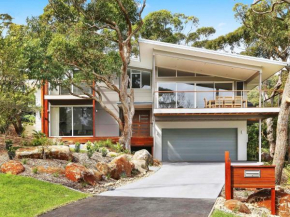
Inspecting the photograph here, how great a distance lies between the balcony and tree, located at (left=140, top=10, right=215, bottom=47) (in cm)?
1233

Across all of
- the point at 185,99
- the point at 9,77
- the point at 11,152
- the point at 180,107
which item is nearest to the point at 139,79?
the point at 185,99

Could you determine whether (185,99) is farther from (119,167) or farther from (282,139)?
(119,167)

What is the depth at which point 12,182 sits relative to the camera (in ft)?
28.8

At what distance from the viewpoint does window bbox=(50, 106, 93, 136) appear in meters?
22.2

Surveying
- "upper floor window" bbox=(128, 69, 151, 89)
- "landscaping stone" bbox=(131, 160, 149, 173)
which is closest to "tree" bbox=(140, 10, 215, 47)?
"upper floor window" bbox=(128, 69, 151, 89)

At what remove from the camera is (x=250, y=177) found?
8.62 m

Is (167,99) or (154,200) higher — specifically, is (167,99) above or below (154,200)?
above

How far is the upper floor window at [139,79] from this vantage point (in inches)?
896

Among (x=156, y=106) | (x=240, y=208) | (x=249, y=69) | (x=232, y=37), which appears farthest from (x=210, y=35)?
(x=240, y=208)

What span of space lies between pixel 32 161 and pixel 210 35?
27799 millimetres

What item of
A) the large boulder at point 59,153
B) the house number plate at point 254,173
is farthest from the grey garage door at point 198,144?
the house number plate at point 254,173

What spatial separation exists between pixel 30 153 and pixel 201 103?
11468mm

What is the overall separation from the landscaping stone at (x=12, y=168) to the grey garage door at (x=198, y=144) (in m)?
11.7

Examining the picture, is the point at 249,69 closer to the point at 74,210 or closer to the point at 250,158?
the point at 250,158
